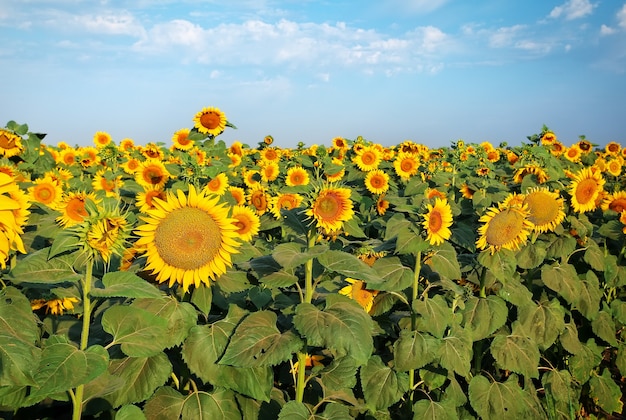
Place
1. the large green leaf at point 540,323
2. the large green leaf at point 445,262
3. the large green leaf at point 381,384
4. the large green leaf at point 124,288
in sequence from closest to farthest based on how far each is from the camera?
the large green leaf at point 124,288
the large green leaf at point 381,384
the large green leaf at point 445,262
the large green leaf at point 540,323

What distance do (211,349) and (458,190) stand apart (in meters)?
6.16

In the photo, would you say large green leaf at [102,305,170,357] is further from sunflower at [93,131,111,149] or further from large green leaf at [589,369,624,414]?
sunflower at [93,131,111,149]

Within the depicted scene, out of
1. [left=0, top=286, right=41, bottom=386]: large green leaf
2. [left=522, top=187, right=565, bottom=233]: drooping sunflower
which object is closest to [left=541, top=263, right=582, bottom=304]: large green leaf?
[left=522, top=187, right=565, bottom=233]: drooping sunflower

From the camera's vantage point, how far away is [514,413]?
150 inches

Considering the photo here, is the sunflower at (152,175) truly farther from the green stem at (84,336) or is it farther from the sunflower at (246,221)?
the green stem at (84,336)

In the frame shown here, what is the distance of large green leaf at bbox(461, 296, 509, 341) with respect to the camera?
148 inches

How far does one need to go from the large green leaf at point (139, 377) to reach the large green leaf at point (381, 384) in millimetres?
1255

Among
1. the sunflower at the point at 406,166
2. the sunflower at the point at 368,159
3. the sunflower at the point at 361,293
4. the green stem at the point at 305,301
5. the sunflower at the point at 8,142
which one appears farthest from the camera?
the sunflower at the point at 368,159

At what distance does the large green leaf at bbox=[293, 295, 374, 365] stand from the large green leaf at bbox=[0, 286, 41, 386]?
3.51ft

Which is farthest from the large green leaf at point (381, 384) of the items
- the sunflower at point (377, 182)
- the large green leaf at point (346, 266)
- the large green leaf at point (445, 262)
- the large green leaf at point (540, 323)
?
the sunflower at point (377, 182)

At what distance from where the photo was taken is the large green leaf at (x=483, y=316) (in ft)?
12.4

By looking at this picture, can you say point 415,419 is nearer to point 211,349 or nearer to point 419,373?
point 419,373

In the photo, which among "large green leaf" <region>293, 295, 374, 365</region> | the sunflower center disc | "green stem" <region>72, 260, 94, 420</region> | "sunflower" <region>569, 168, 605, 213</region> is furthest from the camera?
"sunflower" <region>569, 168, 605, 213</region>

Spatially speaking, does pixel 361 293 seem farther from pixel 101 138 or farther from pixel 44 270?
pixel 101 138
